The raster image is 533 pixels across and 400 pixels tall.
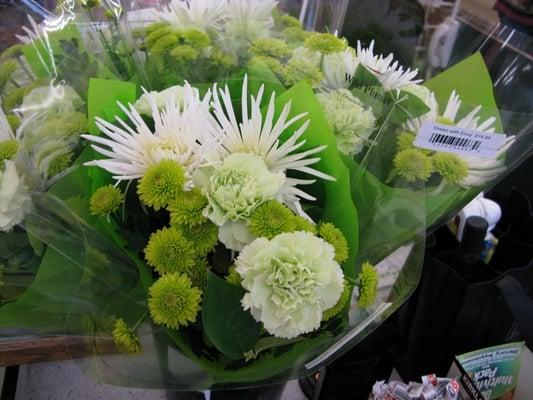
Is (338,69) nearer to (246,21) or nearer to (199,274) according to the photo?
(246,21)

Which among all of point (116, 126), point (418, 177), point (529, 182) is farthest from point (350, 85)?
point (529, 182)

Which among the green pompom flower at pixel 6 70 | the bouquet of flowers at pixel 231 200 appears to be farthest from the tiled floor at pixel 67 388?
the green pompom flower at pixel 6 70

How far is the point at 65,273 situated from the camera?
1.37 feet

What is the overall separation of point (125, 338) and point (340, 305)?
173mm

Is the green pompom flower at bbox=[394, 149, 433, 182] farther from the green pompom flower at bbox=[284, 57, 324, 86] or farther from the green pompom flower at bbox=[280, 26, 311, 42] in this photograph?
the green pompom flower at bbox=[280, 26, 311, 42]

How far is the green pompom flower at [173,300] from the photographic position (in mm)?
343

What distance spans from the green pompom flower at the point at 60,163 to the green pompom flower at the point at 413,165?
Answer: 0.98ft

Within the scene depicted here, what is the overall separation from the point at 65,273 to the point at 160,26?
35cm

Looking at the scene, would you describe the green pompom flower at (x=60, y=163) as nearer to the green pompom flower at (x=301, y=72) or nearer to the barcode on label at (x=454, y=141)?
the green pompom flower at (x=301, y=72)

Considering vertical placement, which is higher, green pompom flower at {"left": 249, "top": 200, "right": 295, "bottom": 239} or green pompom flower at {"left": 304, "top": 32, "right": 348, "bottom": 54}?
green pompom flower at {"left": 304, "top": 32, "right": 348, "bottom": 54}

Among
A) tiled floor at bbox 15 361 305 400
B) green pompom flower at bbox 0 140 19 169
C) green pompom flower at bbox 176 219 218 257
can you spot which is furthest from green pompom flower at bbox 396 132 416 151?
tiled floor at bbox 15 361 305 400

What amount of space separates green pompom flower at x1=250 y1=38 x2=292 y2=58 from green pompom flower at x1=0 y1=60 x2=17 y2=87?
0.26 metres

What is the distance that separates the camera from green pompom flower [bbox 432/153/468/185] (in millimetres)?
460

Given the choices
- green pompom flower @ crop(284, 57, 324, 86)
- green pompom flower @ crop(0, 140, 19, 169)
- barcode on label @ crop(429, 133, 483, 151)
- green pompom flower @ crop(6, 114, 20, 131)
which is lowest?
green pompom flower @ crop(6, 114, 20, 131)
